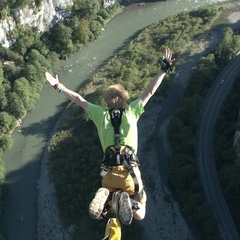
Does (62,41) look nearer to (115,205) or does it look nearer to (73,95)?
(73,95)

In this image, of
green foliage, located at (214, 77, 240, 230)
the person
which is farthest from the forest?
the person

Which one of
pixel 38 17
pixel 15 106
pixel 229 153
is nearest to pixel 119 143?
pixel 229 153

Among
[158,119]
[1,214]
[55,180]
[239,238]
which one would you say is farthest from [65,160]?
[239,238]

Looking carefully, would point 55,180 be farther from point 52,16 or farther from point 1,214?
point 52,16

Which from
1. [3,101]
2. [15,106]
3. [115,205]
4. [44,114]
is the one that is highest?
[115,205]

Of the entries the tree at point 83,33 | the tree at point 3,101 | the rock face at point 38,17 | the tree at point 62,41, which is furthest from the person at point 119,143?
the tree at point 83,33

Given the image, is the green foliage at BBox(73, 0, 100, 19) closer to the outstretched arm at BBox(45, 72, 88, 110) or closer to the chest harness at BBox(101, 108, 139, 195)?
the outstretched arm at BBox(45, 72, 88, 110)
